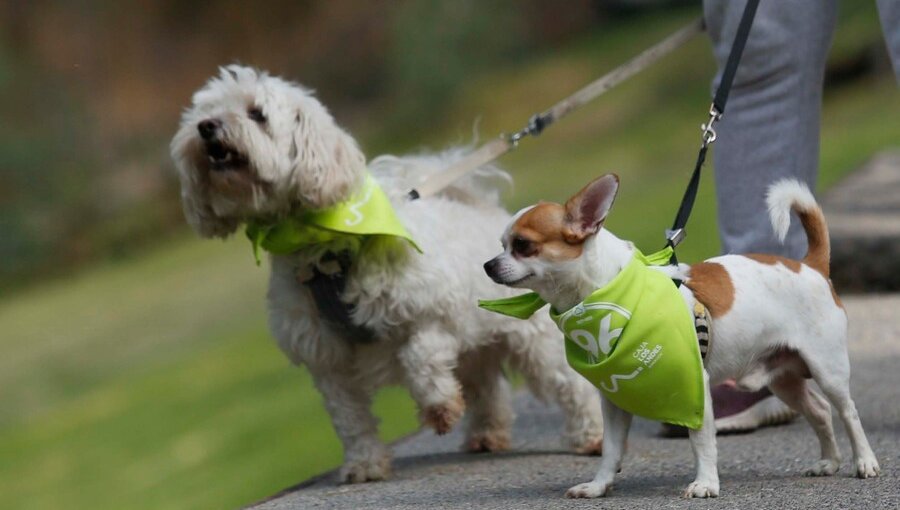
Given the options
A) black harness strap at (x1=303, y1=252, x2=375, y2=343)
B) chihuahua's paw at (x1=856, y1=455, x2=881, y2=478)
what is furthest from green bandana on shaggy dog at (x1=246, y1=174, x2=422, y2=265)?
chihuahua's paw at (x1=856, y1=455, x2=881, y2=478)

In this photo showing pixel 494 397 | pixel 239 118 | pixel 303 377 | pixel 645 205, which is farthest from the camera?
pixel 645 205

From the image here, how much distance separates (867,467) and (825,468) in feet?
0.57

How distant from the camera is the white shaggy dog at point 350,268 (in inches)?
197

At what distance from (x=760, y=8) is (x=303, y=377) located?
293 inches

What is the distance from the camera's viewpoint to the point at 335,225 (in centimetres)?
502

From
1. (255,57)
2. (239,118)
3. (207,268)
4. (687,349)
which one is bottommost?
(687,349)

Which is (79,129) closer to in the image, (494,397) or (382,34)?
(382,34)

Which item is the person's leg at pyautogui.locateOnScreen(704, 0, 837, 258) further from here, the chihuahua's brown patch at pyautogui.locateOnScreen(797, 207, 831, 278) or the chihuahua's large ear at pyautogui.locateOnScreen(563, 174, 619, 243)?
the chihuahua's large ear at pyautogui.locateOnScreen(563, 174, 619, 243)

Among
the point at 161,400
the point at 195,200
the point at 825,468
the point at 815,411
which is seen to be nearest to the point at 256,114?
the point at 195,200

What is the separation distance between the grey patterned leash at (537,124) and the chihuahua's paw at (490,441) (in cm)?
103

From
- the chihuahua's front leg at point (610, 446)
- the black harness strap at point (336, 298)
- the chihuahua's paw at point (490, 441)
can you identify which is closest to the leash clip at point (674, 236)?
the chihuahua's front leg at point (610, 446)

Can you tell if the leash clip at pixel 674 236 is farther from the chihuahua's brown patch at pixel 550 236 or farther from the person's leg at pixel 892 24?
the person's leg at pixel 892 24

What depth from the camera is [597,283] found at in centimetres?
404

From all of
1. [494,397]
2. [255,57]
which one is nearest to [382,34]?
Result: [255,57]
